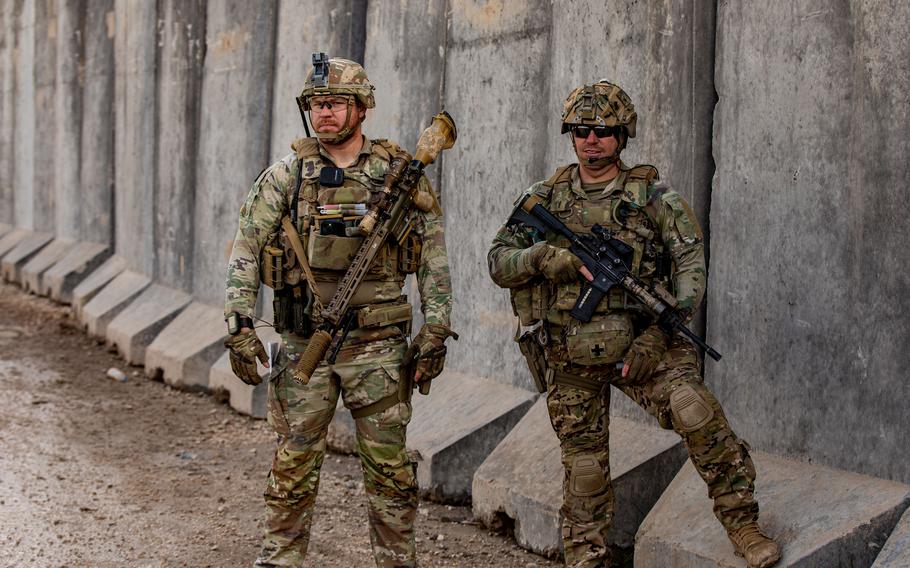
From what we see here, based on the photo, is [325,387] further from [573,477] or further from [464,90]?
[464,90]

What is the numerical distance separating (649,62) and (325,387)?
195 centimetres


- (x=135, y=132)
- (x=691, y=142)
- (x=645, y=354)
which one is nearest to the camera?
(x=645, y=354)

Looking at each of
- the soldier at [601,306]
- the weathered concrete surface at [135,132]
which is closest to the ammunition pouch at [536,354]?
the soldier at [601,306]

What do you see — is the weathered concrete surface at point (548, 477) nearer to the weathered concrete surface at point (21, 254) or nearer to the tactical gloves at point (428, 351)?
the tactical gloves at point (428, 351)

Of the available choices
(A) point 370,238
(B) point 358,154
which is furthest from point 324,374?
(B) point 358,154

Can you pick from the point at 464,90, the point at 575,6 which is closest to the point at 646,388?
the point at 575,6

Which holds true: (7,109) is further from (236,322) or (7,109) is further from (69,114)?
(236,322)

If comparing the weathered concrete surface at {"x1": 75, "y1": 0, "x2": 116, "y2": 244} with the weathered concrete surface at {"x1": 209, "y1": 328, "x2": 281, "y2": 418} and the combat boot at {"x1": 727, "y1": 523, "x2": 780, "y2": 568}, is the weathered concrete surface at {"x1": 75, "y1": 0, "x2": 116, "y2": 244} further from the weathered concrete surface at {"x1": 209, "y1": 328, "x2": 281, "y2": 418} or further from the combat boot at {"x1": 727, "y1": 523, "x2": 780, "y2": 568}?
the combat boot at {"x1": 727, "y1": 523, "x2": 780, "y2": 568}

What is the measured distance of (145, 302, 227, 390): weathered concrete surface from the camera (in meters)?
8.40

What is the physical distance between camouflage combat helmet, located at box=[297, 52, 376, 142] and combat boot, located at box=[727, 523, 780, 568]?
1910 millimetres

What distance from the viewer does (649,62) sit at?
5031mm

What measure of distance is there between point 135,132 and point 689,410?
26.4ft

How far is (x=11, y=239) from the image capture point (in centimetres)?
1518

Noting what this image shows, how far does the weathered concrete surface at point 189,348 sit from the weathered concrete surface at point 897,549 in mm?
5433
